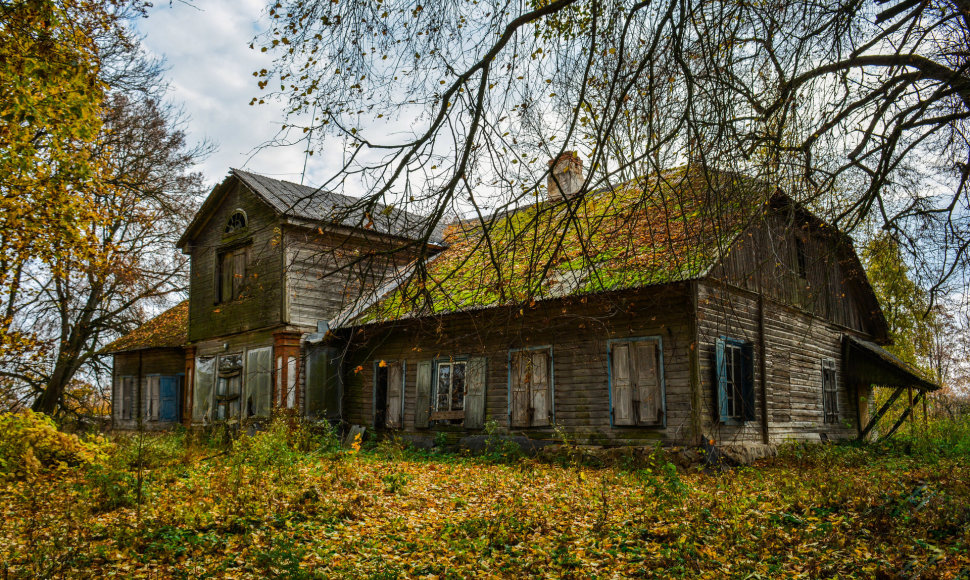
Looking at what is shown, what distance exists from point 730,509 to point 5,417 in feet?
33.8

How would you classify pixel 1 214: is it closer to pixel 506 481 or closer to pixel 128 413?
pixel 506 481

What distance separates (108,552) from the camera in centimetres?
579

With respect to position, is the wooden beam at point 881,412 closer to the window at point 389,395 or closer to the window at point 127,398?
the window at point 389,395

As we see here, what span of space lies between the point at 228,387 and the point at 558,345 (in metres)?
10.1

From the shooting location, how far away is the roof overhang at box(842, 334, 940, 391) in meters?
15.1

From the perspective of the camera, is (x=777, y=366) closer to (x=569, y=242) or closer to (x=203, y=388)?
(x=569, y=242)

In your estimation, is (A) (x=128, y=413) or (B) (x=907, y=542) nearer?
(B) (x=907, y=542)

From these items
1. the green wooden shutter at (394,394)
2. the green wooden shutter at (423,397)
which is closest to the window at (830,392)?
the green wooden shutter at (423,397)

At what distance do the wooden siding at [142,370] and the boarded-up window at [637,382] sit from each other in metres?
15.7

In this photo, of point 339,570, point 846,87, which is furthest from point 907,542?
point 339,570

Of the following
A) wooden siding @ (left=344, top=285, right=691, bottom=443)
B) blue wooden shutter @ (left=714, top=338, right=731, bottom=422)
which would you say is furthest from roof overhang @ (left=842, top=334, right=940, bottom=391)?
wooden siding @ (left=344, top=285, right=691, bottom=443)

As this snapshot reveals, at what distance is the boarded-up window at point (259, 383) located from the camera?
1633cm

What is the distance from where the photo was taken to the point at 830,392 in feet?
52.7

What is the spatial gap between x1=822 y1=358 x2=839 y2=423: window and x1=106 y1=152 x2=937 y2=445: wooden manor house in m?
0.07
